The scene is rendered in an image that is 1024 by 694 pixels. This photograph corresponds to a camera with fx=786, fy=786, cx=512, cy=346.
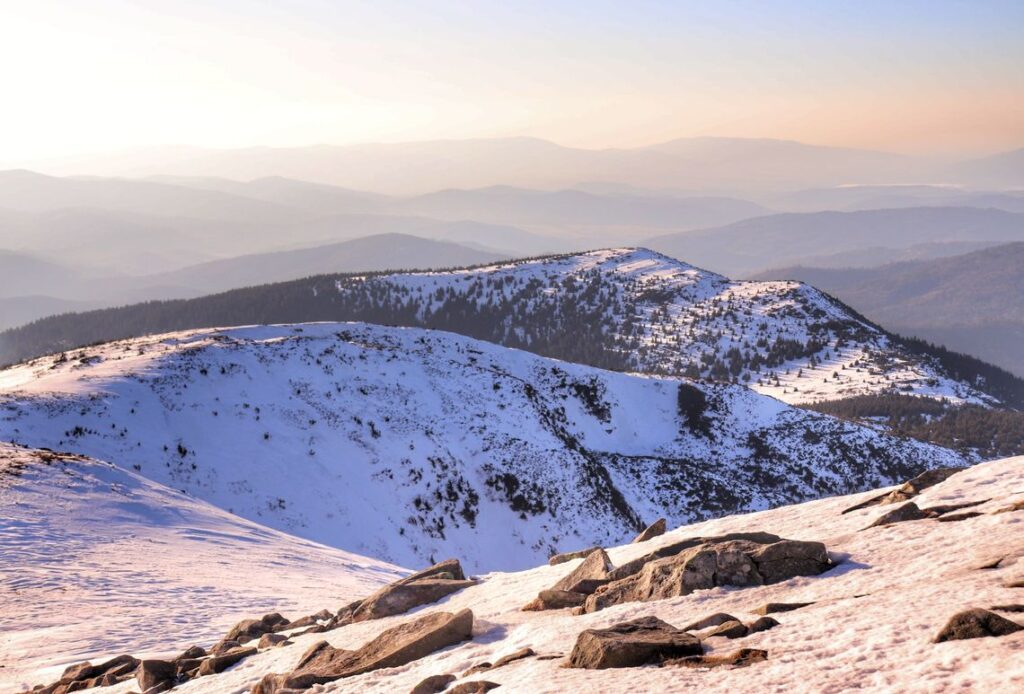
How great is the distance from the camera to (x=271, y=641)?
16234mm

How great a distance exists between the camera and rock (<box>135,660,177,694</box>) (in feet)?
47.6

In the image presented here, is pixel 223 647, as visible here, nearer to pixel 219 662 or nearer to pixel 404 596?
pixel 219 662

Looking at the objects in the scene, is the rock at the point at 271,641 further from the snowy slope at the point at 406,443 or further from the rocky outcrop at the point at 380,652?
the snowy slope at the point at 406,443

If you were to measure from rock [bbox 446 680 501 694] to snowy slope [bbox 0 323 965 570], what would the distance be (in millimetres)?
31686

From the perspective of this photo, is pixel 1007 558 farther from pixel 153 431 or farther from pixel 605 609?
pixel 153 431

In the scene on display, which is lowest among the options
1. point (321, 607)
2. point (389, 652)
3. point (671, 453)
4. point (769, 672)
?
point (671, 453)

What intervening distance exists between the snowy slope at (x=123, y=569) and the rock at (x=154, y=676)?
318 centimetres

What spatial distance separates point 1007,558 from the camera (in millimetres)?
10945

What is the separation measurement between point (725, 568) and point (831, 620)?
9.42 feet

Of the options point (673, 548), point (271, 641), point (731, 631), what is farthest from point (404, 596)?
point (731, 631)

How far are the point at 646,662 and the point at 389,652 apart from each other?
4584 mm

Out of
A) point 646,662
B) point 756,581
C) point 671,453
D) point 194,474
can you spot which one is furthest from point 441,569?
point 671,453

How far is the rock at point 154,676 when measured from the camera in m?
14.5

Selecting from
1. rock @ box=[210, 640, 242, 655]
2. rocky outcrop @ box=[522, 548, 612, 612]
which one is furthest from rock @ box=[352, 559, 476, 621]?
rocky outcrop @ box=[522, 548, 612, 612]
